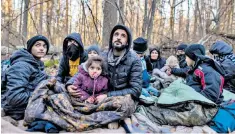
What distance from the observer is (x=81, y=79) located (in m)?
3.28

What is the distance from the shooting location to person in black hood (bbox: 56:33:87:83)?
158 inches

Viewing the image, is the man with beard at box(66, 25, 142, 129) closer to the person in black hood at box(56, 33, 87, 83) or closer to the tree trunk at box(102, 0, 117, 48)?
the person in black hood at box(56, 33, 87, 83)

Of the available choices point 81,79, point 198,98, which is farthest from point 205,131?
point 81,79

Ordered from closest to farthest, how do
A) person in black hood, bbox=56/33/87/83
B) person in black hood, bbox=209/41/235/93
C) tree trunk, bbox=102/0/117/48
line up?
person in black hood, bbox=56/33/87/83 < person in black hood, bbox=209/41/235/93 < tree trunk, bbox=102/0/117/48

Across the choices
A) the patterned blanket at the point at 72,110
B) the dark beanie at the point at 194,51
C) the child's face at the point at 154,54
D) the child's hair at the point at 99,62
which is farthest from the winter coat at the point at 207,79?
the child's face at the point at 154,54

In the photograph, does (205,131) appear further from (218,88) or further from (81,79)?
(81,79)

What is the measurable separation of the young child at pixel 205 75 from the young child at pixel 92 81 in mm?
1254

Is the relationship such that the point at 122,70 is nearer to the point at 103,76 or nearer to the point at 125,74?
the point at 125,74

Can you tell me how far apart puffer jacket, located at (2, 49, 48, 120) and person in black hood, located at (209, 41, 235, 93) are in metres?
3.10

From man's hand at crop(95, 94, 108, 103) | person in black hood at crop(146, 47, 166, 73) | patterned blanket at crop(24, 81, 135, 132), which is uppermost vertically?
person in black hood at crop(146, 47, 166, 73)

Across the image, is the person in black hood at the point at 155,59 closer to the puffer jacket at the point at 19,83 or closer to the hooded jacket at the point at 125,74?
the hooded jacket at the point at 125,74

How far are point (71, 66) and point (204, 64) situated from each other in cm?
195

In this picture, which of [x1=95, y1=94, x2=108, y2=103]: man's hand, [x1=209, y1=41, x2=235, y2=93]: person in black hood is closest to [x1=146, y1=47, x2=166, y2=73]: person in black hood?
[x1=209, y1=41, x2=235, y2=93]: person in black hood

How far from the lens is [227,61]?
15.5ft
